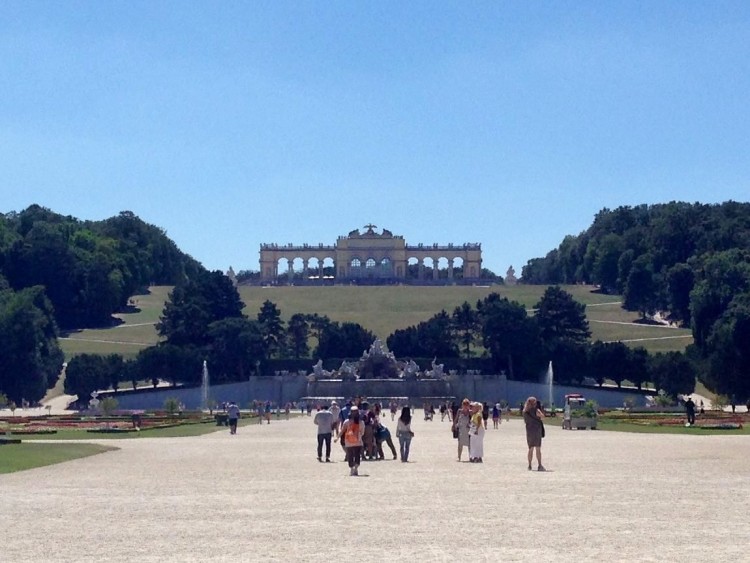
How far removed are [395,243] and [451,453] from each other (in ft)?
396

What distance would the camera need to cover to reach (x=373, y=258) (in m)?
150

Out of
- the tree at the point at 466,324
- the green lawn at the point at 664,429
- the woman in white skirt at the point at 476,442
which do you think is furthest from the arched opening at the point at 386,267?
the woman in white skirt at the point at 476,442

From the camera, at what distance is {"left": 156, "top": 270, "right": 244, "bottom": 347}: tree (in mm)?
90125

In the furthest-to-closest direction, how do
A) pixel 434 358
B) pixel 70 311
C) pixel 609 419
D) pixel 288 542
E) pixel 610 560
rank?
pixel 70 311
pixel 434 358
pixel 609 419
pixel 288 542
pixel 610 560

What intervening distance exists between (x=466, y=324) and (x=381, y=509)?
7594 centimetres

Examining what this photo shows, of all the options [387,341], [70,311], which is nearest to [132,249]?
[70,311]

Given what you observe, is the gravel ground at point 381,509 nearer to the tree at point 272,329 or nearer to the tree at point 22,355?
the tree at point 22,355

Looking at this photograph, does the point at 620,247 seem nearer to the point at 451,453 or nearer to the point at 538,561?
the point at 451,453

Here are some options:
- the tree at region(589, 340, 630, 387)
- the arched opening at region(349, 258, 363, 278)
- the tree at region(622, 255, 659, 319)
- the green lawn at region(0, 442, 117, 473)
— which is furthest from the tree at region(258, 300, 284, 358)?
the green lawn at region(0, 442, 117, 473)

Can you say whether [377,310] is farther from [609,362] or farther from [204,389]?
[609,362]

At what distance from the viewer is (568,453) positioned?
27.3 metres

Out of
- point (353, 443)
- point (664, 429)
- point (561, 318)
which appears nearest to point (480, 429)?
point (353, 443)

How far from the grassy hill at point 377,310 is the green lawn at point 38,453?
6131cm

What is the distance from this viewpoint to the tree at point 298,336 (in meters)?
93.6
